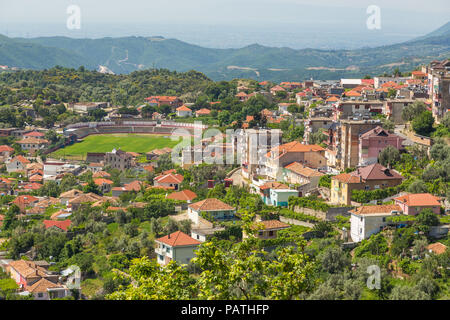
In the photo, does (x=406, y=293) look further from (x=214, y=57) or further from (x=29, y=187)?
(x=214, y=57)

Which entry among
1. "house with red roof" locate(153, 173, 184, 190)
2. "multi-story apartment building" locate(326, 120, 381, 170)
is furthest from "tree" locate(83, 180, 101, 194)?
"multi-story apartment building" locate(326, 120, 381, 170)

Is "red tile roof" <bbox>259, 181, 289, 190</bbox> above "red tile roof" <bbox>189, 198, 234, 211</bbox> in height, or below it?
above

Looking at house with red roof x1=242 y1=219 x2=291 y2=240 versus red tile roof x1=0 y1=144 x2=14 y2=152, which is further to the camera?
red tile roof x1=0 y1=144 x2=14 y2=152

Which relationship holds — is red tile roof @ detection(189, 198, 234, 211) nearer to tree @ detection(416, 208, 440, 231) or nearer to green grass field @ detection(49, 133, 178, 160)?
tree @ detection(416, 208, 440, 231)

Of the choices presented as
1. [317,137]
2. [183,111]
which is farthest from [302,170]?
[183,111]

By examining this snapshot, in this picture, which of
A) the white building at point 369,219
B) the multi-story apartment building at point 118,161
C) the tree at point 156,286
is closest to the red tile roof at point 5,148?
the multi-story apartment building at point 118,161

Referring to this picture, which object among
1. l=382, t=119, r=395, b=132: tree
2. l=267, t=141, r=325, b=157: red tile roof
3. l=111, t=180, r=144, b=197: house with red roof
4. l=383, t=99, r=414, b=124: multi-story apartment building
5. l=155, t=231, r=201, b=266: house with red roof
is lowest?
l=111, t=180, r=144, b=197: house with red roof
